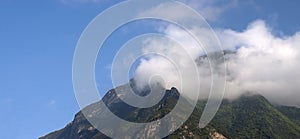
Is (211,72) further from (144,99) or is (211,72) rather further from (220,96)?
(144,99)

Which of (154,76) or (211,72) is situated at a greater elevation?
(154,76)

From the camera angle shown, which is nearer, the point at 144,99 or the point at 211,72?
the point at 211,72

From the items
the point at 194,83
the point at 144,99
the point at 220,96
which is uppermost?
the point at 144,99

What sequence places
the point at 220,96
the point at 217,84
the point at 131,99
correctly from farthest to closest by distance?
1. the point at 131,99
2. the point at 217,84
3. the point at 220,96

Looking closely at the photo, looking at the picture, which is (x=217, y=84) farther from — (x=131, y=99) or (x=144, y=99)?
(x=131, y=99)

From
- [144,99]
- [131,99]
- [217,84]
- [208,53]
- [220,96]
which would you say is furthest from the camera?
[131,99]

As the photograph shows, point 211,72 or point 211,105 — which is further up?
point 211,72

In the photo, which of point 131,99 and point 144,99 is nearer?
point 144,99

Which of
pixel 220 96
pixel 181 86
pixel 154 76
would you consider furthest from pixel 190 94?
pixel 220 96

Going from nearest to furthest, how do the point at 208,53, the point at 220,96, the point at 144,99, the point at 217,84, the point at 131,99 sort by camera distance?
the point at 220,96, the point at 208,53, the point at 217,84, the point at 144,99, the point at 131,99

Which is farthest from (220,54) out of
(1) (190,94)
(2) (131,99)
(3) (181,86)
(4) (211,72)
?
(2) (131,99)
